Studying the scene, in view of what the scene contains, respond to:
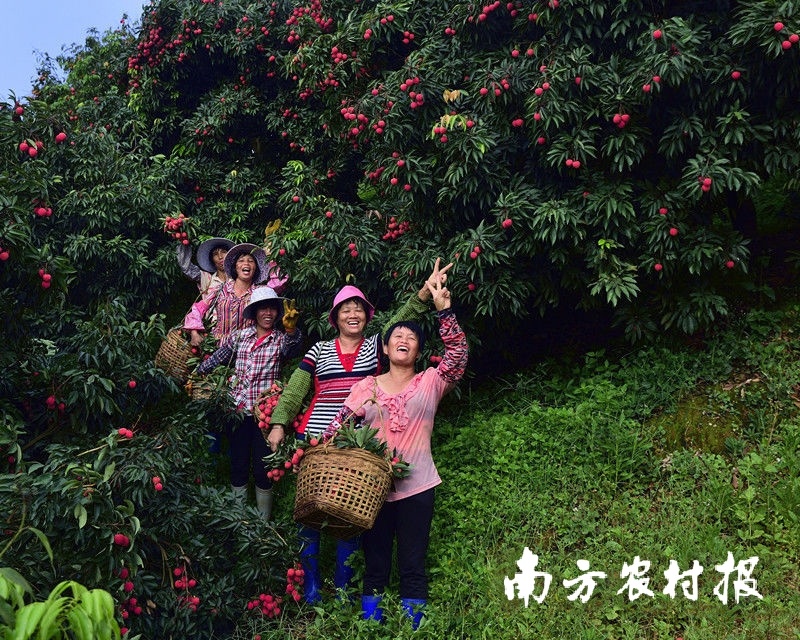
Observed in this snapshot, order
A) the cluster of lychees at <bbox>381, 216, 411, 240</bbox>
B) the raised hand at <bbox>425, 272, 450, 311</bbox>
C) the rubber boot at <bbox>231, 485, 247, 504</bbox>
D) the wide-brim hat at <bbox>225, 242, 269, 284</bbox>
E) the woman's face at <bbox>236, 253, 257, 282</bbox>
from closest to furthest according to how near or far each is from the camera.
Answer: the raised hand at <bbox>425, 272, 450, 311</bbox> → the rubber boot at <bbox>231, 485, 247, 504</bbox> → the cluster of lychees at <bbox>381, 216, 411, 240</bbox> → the woman's face at <bbox>236, 253, 257, 282</bbox> → the wide-brim hat at <bbox>225, 242, 269, 284</bbox>

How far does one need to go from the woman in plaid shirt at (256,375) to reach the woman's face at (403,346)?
1.42 m

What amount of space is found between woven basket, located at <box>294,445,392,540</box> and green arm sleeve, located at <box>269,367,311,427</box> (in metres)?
0.94

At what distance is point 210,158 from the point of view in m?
9.93

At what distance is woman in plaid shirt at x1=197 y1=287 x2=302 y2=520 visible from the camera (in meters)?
5.67

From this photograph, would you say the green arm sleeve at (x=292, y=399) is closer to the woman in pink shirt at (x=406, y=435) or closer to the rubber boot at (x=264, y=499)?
the woman in pink shirt at (x=406, y=435)

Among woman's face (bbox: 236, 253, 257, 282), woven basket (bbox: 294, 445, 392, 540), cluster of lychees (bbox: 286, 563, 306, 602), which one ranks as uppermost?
woman's face (bbox: 236, 253, 257, 282)

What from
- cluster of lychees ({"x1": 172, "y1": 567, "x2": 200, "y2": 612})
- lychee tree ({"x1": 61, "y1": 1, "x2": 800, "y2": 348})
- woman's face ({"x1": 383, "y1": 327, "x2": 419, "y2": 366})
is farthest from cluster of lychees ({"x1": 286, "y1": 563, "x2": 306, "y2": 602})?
lychee tree ({"x1": 61, "y1": 1, "x2": 800, "y2": 348})

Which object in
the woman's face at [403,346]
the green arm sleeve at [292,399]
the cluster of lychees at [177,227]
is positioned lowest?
the green arm sleeve at [292,399]

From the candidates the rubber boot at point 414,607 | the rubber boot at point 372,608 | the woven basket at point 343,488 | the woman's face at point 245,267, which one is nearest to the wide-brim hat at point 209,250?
the woman's face at point 245,267

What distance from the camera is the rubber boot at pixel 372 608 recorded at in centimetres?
434

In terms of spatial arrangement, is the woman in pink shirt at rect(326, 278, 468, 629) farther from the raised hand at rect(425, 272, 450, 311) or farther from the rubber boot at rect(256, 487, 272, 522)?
the rubber boot at rect(256, 487, 272, 522)

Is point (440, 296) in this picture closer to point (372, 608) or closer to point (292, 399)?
point (292, 399)

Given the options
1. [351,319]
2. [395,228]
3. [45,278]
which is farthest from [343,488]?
[395,228]

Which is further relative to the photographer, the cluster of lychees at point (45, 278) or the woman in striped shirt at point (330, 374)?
the woman in striped shirt at point (330, 374)
